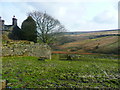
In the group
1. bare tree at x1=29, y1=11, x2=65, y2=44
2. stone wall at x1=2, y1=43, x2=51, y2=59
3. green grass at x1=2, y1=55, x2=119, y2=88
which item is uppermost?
bare tree at x1=29, y1=11, x2=65, y2=44

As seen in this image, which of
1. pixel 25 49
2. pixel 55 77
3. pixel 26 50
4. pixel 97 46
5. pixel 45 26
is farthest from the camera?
pixel 97 46

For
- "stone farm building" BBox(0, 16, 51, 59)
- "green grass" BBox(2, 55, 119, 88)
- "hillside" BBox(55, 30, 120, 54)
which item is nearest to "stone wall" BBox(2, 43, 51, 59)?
"stone farm building" BBox(0, 16, 51, 59)

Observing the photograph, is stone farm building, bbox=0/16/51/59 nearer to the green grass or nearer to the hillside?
the green grass

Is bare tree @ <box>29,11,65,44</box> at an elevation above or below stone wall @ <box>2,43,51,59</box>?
above

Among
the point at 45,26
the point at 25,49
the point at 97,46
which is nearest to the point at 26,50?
the point at 25,49

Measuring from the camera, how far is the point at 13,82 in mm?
6992

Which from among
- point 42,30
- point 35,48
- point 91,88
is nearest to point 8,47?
point 35,48

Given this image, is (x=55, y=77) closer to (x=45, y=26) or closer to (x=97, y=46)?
(x=45, y=26)

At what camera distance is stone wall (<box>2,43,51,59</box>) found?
1767 centimetres

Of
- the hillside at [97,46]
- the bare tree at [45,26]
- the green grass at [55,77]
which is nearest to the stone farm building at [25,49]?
the green grass at [55,77]

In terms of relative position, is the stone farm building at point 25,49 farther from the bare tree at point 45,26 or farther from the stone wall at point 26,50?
the bare tree at point 45,26

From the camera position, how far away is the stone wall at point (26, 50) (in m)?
17.7

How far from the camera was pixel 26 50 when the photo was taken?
20.3 meters

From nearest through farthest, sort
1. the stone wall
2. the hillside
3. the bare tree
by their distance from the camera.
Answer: the stone wall < the bare tree < the hillside
